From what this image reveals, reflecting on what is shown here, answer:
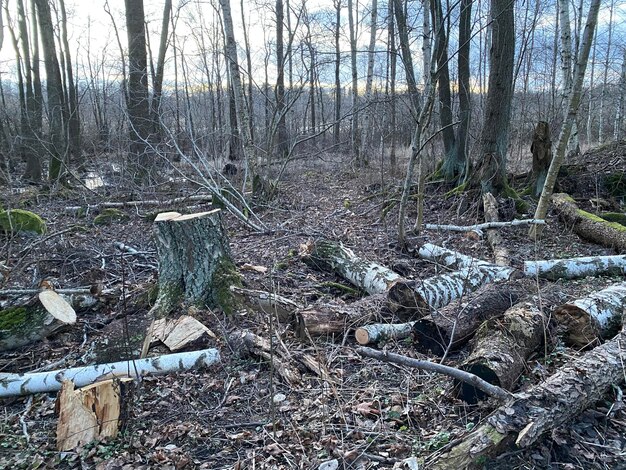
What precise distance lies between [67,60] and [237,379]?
2113 cm

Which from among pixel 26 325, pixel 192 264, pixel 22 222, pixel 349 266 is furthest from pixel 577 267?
pixel 22 222

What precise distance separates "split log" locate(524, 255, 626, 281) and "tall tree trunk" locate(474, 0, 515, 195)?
3.04 m

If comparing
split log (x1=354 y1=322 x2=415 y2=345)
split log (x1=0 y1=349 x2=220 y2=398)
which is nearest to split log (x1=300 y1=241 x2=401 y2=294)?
split log (x1=354 y1=322 x2=415 y2=345)

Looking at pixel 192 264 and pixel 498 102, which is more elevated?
pixel 498 102

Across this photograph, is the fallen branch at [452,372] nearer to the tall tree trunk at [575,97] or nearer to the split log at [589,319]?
the split log at [589,319]

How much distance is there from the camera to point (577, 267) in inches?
213

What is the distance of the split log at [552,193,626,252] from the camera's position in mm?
6286

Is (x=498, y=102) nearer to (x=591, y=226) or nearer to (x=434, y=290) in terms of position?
(x=591, y=226)

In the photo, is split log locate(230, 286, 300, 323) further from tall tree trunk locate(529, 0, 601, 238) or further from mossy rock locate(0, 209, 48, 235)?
mossy rock locate(0, 209, 48, 235)

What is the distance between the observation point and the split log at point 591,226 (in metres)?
6.29

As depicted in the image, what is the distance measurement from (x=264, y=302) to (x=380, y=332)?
1.23 meters

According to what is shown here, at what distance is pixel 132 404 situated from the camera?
9.80 feet

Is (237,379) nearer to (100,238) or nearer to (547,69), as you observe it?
(100,238)

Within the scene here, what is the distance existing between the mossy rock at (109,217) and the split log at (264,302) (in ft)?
16.4
